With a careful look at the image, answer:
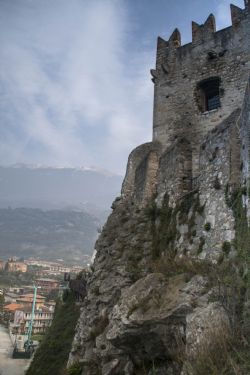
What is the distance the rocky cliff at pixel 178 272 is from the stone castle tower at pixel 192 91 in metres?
0.27

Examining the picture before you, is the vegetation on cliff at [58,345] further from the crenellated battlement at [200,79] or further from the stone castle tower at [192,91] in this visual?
the crenellated battlement at [200,79]

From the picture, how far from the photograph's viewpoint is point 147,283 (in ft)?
30.3

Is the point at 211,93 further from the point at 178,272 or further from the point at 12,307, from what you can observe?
the point at 12,307

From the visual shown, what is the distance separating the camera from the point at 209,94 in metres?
15.5

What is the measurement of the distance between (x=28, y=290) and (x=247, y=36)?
14477cm

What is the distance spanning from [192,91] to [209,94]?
2.45 feet

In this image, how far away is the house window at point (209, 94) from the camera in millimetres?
15061

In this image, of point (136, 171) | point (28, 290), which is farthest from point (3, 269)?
point (136, 171)

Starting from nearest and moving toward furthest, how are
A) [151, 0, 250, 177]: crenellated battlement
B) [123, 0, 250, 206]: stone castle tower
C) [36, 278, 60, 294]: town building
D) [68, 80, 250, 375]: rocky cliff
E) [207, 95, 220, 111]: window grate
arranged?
[68, 80, 250, 375]: rocky cliff
[123, 0, 250, 206]: stone castle tower
[151, 0, 250, 177]: crenellated battlement
[207, 95, 220, 111]: window grate
[36, 278, 60, 294]: town building

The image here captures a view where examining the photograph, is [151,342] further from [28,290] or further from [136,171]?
[28,290]

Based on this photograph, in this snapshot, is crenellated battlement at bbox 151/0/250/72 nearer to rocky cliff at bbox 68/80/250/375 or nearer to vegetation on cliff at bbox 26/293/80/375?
rocky cliff at bbox 68/80/250/375

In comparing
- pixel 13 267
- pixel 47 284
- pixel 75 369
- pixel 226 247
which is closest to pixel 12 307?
pixel 47 284

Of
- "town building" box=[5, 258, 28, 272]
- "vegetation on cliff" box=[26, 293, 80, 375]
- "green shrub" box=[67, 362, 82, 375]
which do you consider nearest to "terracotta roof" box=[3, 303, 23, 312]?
"town building" box=[5, 258, 28, 272]

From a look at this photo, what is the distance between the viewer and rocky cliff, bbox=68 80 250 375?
21.4ft
